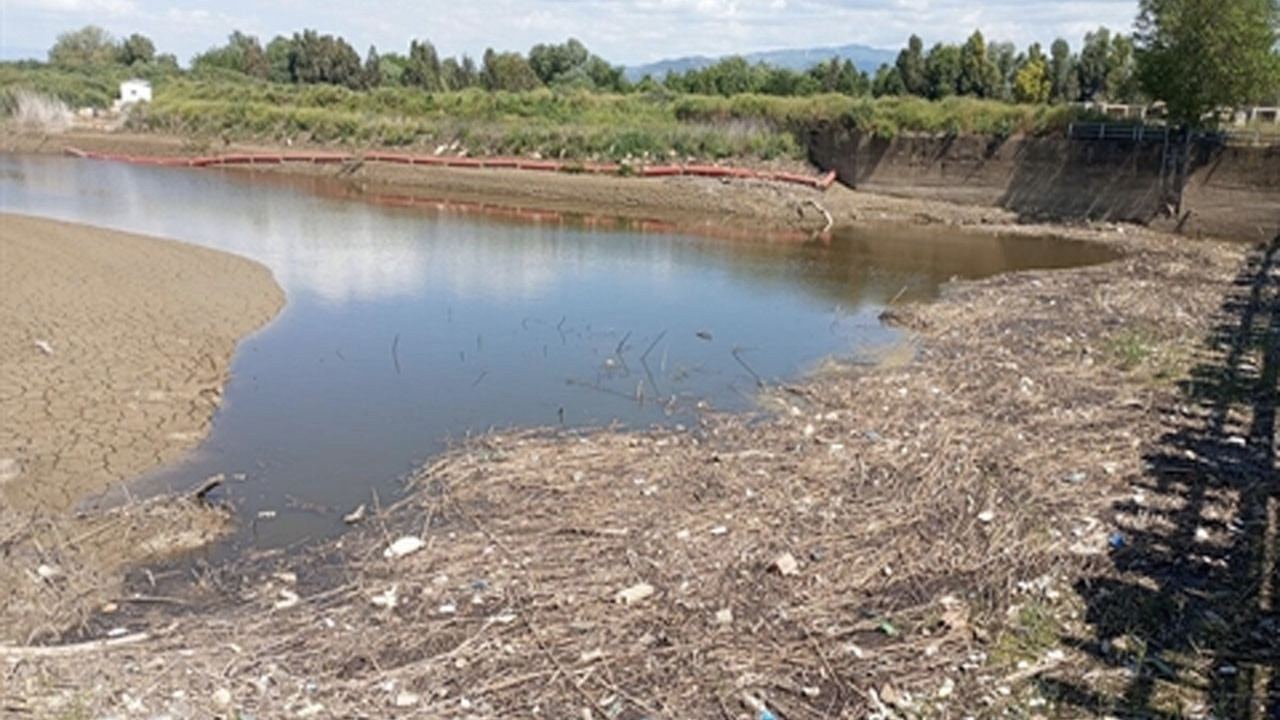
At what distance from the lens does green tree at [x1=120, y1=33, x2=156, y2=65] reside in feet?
219

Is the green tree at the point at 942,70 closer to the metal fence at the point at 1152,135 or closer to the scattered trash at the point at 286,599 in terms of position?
the metal fence at the point at 1152,135

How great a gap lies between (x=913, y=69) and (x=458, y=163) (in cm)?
1786

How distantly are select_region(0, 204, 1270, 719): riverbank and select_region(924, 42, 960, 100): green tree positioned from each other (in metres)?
30.8

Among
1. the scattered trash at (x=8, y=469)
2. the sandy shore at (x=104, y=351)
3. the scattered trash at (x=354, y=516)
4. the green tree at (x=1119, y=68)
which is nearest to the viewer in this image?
the scattered trash at (x=354, y=516)

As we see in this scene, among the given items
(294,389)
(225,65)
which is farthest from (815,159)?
(225,65)

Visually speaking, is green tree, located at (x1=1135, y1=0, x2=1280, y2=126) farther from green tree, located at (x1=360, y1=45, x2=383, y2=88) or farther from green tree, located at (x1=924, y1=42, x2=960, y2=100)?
green tree, located at (x1=360, y1=45, x2=383, y2=88)

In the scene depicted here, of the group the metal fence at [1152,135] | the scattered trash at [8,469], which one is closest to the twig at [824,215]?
the metal fence at [1152,135]

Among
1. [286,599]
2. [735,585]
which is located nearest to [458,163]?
[286,599]

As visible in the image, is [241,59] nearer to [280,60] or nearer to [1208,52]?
[280,60]

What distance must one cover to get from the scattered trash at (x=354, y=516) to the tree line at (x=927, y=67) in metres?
22.7

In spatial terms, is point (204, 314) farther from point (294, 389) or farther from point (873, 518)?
point (873, 518)

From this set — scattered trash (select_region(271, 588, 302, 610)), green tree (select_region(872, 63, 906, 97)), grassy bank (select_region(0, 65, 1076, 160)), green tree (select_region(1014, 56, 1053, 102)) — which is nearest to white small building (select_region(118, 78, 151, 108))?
grassy bank (select_region(0, 65, 1076, 160))

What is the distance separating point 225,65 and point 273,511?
63593 mm

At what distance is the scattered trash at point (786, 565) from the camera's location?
677 centimetres
